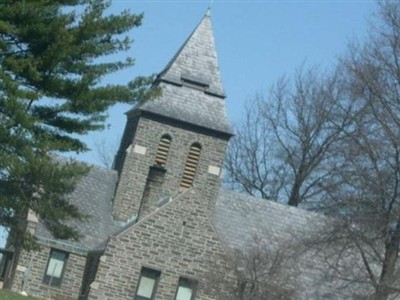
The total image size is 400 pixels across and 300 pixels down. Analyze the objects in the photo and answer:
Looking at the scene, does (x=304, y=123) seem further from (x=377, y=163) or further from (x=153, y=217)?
(x=377, y=163)

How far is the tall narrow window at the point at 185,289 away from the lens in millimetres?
48969

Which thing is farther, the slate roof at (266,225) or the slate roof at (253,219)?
the slate roof at (253,219)

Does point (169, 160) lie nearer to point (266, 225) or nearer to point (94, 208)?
point (94, 208)

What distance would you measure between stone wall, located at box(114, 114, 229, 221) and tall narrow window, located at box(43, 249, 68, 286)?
3.24m

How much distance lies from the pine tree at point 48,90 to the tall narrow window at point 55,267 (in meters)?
10.5

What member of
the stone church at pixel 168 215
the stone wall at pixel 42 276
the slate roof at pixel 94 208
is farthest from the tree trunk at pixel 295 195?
the stone wall at pixel 42 276

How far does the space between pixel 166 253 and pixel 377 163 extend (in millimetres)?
12031

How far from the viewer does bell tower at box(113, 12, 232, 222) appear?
53312 millimetres

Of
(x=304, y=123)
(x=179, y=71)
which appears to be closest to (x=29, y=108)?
(x=179, y=71)

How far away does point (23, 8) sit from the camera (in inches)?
1446

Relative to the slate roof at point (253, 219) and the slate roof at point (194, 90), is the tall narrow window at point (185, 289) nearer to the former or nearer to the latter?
the slate roof at point (253, 219)

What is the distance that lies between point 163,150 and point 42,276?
6.69 meters

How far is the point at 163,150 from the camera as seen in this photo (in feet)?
176

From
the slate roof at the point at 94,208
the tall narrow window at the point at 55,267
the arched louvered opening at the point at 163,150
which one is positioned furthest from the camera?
the arched louvered opening at the point at 163,150
